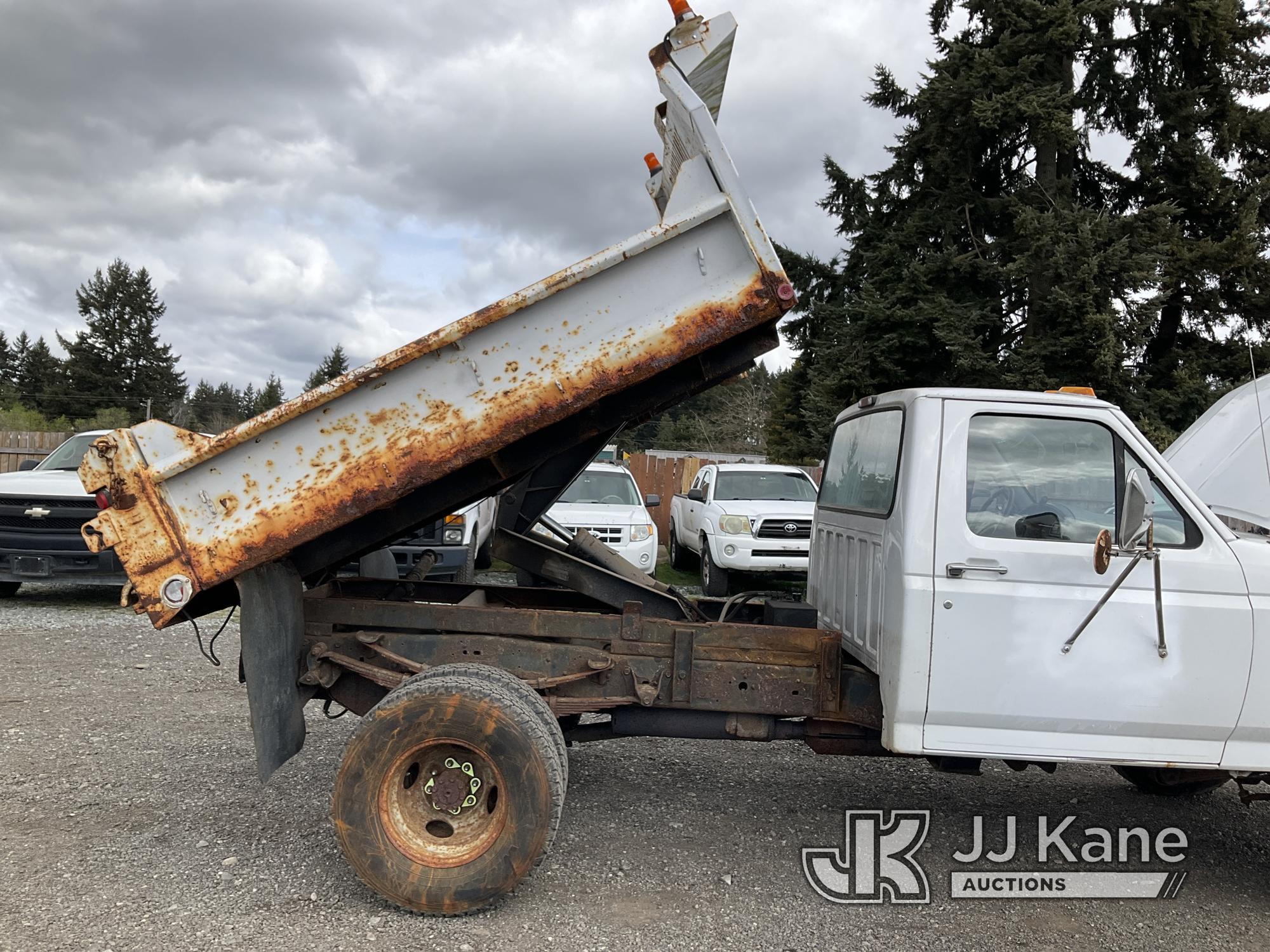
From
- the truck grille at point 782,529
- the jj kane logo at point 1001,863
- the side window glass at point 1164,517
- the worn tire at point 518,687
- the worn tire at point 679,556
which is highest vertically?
the side window glass at point 1164,517

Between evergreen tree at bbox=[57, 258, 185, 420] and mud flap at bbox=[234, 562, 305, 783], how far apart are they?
216ft

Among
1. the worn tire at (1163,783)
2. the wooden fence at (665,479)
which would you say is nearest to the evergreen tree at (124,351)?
the wooden fence at (665,479)

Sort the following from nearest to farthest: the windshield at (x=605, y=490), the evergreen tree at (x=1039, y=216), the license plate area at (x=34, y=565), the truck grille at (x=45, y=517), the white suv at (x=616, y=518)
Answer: the license plate area at (x=34, y=565) → the truck grille at (x=45, y=517) → the white suv at (x=616, y=518) → the windshield at (x=605, y=490) → the evergreen tree at (x=1039, y=216)

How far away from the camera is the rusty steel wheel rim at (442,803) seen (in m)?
3.68

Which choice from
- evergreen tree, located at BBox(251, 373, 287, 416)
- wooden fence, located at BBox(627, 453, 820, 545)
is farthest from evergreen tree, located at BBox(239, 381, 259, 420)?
wooden fence, located at BBox(627, 453, 820, 545)

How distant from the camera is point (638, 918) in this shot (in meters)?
3.70

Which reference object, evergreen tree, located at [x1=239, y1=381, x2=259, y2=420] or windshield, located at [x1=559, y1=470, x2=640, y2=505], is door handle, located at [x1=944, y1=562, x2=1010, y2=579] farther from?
evergreen tree, located at [x1=239, y1=381, x2=259, y2=420]

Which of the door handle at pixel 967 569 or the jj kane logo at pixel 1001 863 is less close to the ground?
the door handle at pixel 967 569

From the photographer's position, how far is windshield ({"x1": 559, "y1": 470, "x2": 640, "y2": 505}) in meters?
12.4

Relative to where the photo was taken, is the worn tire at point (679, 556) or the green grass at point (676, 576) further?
the worn tire at point (679, 556)

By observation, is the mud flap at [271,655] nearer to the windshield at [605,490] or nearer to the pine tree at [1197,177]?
the windshield at [605,490]

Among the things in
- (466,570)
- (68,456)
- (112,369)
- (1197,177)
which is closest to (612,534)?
(466,570)

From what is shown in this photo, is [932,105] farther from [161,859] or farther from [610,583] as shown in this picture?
[161,859]

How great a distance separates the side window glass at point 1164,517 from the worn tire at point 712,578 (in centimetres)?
821
